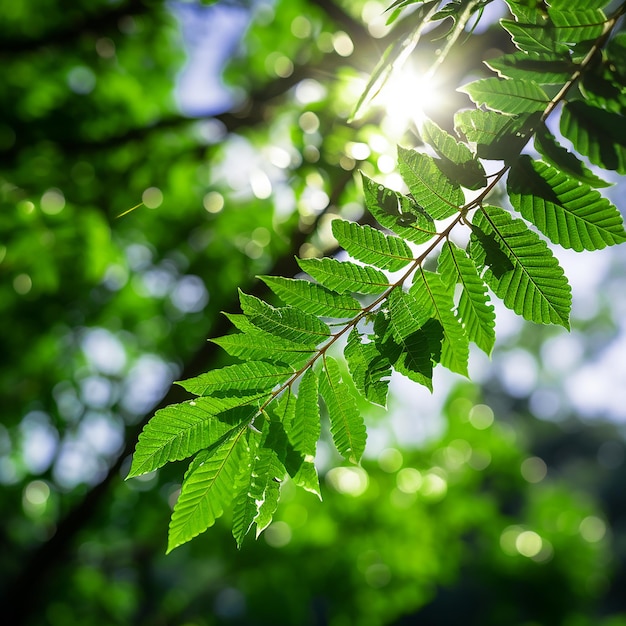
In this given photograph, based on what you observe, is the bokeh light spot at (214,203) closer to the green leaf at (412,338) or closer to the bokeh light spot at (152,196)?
the bokeh light spot at (152,196)

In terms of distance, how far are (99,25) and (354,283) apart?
10.7 ft

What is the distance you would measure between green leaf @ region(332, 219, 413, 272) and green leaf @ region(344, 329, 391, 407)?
0.11 metres

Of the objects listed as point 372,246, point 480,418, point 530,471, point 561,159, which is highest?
point 561,159

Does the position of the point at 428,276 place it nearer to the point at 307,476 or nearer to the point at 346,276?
the point at 346,276

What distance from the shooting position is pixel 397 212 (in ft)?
2.48

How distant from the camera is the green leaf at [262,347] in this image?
796 mm

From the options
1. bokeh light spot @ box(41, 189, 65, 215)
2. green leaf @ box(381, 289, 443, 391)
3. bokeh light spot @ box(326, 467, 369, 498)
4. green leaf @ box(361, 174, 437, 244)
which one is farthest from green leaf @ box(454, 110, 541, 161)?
bokeh light spot @ box(326, 467, 369, 498)

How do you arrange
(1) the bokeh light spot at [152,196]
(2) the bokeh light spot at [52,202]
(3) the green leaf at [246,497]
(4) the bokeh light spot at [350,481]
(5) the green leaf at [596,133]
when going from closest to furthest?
(5) the green leaf at [596,133], (3) the green leaf at [246,497], (2) the bokeh light spot at [52,202], (1) the bokeh light spot at [152,196], (4) the bokeh light spot at [350,481]

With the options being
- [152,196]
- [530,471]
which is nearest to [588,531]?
[530,471]

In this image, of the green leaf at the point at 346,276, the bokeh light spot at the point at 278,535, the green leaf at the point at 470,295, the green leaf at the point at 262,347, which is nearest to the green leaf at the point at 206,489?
the green leaf at the point at 262,347

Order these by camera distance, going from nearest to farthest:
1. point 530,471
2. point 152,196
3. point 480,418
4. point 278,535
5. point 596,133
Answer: point 596,133 < point 152,196 < point 278,535 < point 480,418 < point 530,471

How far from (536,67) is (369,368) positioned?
1.41ft

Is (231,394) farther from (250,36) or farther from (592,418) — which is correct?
(592,418)

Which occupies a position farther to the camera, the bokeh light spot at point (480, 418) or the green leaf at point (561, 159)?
the bokeh light spot at point (480, 418)
